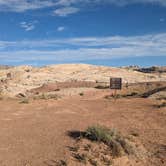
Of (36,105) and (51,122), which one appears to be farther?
(36,105)

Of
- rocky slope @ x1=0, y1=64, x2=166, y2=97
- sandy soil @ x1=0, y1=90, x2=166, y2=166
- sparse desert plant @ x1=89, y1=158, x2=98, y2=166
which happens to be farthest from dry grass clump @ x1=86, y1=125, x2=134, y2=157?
rocky slope @ x1=0, y1=64, x2=166, y2=97

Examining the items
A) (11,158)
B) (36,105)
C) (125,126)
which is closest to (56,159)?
(11,158)

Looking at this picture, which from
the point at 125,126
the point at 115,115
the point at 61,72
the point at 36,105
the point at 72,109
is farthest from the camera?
the point at 61,72

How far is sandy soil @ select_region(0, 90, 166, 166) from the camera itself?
10904 mm

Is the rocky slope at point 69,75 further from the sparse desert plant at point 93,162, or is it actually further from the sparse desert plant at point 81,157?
the sparse desert plant at point 93,162

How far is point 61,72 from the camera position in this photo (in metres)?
76.9

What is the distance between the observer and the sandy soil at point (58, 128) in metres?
10.9

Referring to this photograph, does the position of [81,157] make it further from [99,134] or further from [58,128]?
[58,128]

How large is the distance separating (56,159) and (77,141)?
81.6 inches

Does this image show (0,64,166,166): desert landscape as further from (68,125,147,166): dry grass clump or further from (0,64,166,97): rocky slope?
(0,64,166,97): rocky slope

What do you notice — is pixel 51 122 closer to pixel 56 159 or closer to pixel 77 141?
pixel 77 141

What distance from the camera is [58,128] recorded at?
15.0 meters

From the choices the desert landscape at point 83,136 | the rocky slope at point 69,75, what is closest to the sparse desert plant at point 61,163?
the desert landscape at point 83,136

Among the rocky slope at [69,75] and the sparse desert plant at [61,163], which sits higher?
the rocky slope at [69,75]
